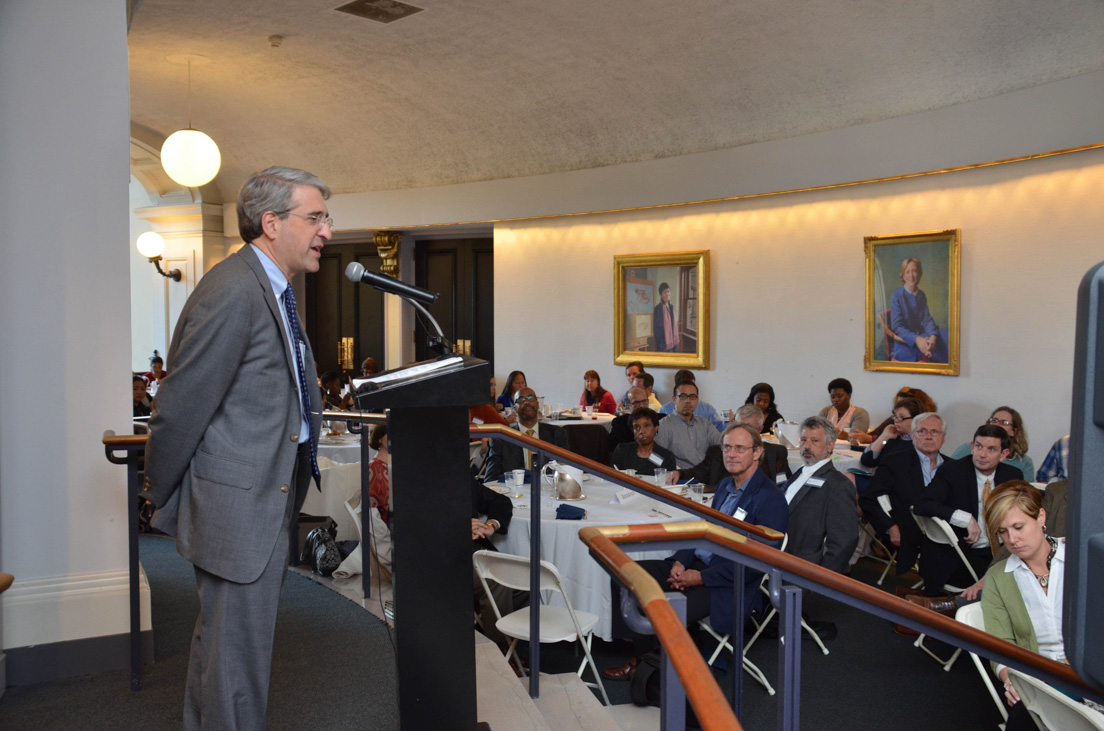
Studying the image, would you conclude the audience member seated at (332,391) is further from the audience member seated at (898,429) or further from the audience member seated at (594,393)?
the audience member seated at (898,429)

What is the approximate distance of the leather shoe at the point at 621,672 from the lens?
448 cm

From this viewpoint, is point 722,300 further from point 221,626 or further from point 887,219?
point 221,626

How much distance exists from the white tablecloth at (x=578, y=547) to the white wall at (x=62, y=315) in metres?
2.14

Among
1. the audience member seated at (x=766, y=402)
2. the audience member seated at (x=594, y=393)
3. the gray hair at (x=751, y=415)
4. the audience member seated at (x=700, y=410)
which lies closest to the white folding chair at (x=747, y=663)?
the gray hair at (x=751, y=415)

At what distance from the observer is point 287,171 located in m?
2.11

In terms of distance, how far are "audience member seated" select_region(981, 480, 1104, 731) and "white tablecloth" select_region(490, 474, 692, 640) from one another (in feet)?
5.66

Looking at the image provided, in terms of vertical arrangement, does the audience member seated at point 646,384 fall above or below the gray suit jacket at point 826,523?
above

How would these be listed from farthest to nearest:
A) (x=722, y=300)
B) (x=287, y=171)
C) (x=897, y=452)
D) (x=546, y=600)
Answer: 1. (x=722, y=300)
2. (x=897, y=452)
3. (x=546, y=600)
4. (x=287, y=171)

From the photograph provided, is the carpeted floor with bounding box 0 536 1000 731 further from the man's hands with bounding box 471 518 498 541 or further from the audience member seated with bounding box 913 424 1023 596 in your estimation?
the man's hands with bounding box 471 518 498 541

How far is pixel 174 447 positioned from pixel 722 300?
340 inches

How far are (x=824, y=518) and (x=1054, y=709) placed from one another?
6.79 feet

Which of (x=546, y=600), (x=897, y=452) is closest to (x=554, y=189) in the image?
(x=897, y=452)

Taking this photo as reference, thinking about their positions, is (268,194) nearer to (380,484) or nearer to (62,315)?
(62,315)

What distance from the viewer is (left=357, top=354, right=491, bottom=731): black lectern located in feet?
7.20
